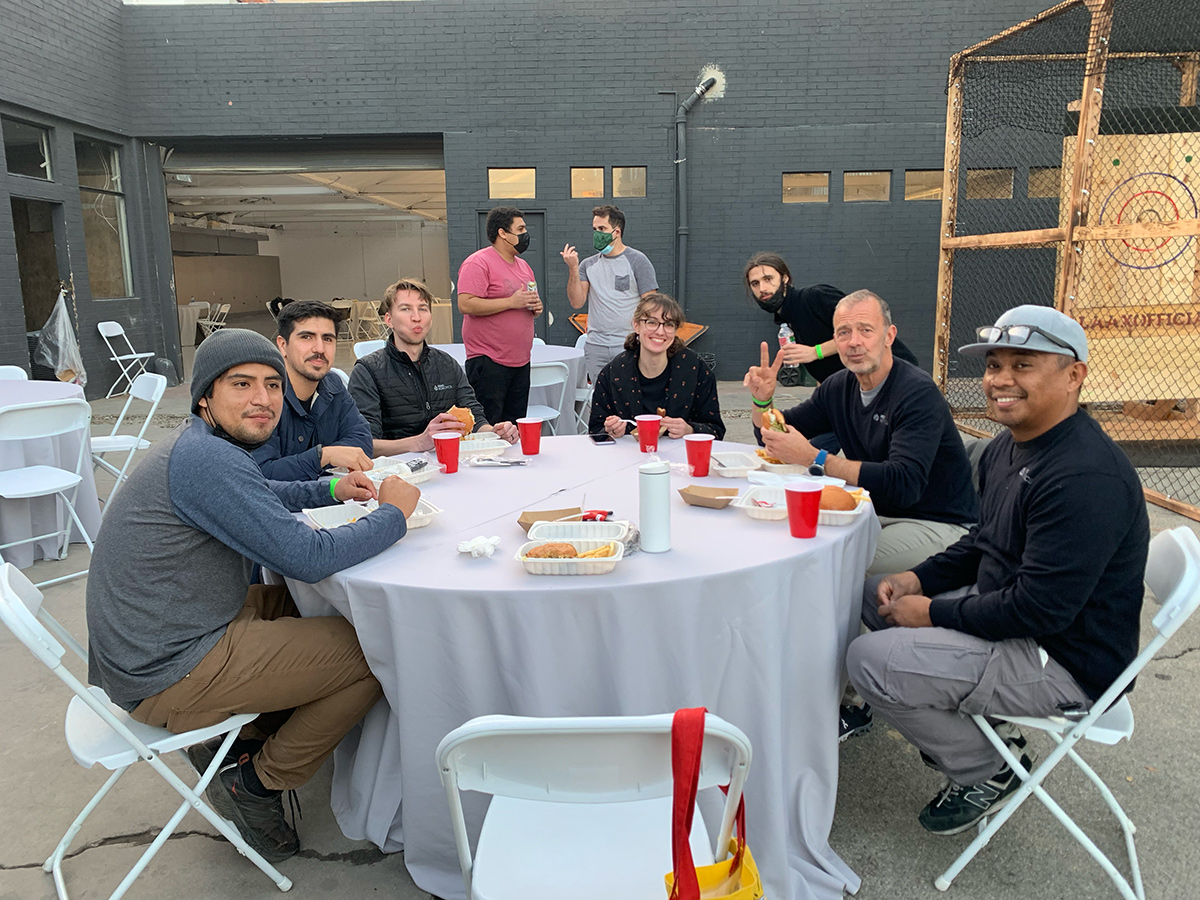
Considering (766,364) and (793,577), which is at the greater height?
(766,364)

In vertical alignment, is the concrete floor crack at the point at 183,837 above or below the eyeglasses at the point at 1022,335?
below

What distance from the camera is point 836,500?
2.23m

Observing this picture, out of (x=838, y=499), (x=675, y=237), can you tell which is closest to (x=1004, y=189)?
(x=675, y=237)

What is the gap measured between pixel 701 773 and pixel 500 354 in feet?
12.6

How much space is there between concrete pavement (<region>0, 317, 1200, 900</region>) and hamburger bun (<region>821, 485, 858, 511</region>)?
857 millimetres

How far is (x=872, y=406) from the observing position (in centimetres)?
291

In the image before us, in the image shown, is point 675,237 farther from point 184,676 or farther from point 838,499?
point 184,676

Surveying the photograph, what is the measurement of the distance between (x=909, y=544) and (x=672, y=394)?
4.07 feet

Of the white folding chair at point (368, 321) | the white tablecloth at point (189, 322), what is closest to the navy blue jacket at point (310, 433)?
the white folding chair at point (368, 321)

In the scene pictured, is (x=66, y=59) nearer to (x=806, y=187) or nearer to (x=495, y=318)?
(x=495, y=318)

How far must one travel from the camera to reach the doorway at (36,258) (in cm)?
978

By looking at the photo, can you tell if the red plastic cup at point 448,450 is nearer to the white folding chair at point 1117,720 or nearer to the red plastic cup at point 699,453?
the red plastic cup at point 699,453

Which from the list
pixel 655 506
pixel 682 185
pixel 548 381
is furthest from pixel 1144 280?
pixel 655 506

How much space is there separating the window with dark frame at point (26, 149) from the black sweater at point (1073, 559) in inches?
410
